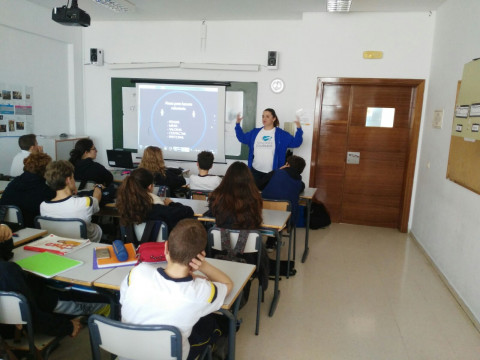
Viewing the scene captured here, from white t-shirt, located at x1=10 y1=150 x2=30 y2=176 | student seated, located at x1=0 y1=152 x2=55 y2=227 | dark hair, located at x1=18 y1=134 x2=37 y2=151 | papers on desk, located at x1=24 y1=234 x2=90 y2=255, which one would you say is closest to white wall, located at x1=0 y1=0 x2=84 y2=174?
white t-shirt, located at x1=10 y1=150 x2=30 y2=176

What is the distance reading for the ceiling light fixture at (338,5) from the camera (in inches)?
181

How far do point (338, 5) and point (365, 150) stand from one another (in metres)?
2.08

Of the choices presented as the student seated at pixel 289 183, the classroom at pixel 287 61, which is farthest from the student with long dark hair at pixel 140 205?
the classroom at pixel 287 61

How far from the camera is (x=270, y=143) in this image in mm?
5324

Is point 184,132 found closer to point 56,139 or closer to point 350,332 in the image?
point 56,139

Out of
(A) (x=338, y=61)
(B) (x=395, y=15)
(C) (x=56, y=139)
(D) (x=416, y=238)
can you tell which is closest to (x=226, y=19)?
(A) (x=338, y=61)

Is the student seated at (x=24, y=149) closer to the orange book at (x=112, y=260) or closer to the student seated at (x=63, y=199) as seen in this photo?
the student seated at (x=63, y=199)

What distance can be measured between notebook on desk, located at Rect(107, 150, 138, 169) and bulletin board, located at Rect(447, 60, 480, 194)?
4.08 metres

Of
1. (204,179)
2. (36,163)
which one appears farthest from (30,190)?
(204,179)

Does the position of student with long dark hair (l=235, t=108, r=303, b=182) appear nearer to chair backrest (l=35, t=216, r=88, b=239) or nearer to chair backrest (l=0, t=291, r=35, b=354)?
chair backrest (l=35, t=216, r=88, b=239)

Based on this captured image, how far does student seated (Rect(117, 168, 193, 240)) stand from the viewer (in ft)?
9.00

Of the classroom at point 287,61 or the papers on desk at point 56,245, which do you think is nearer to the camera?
the papers on desk at point 56,245

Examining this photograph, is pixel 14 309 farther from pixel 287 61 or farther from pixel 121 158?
pixel 287 61

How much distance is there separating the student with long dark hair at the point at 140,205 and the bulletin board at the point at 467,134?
2.55 meters
